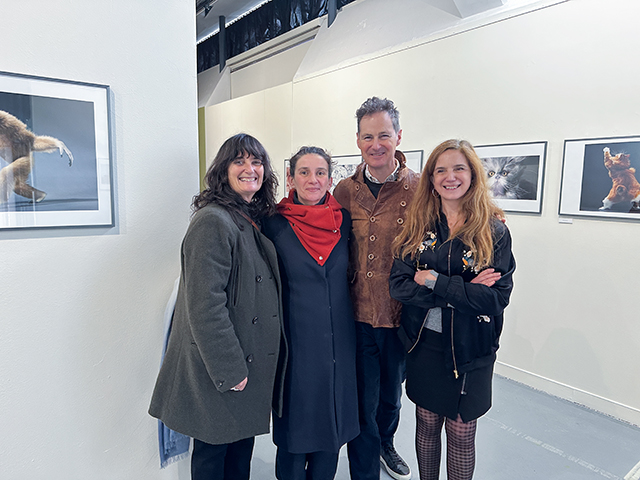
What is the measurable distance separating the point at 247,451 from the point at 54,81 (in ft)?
5.16

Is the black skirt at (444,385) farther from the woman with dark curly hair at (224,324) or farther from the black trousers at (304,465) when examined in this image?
the woman with dark curly hair at (224,324)

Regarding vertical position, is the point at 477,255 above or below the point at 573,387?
above

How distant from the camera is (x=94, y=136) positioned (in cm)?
146

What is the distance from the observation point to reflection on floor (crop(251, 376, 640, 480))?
6.82 ft

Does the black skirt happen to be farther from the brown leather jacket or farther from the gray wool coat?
the gray wool coat

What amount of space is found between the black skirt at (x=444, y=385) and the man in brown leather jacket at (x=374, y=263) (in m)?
0.19

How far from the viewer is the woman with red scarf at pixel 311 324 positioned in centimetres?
154

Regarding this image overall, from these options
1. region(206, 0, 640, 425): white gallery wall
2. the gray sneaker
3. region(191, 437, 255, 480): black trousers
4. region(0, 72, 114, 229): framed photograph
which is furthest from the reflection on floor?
region(0, 72, 114, 229): framed photograph

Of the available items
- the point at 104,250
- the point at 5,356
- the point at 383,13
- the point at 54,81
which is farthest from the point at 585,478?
the point at 383,13

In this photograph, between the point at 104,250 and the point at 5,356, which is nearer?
the point at 5,356

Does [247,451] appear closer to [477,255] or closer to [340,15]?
[477,255]

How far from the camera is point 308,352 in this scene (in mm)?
1543

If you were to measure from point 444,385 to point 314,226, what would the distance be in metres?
0.82

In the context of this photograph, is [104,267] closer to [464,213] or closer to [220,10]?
[464,213]
